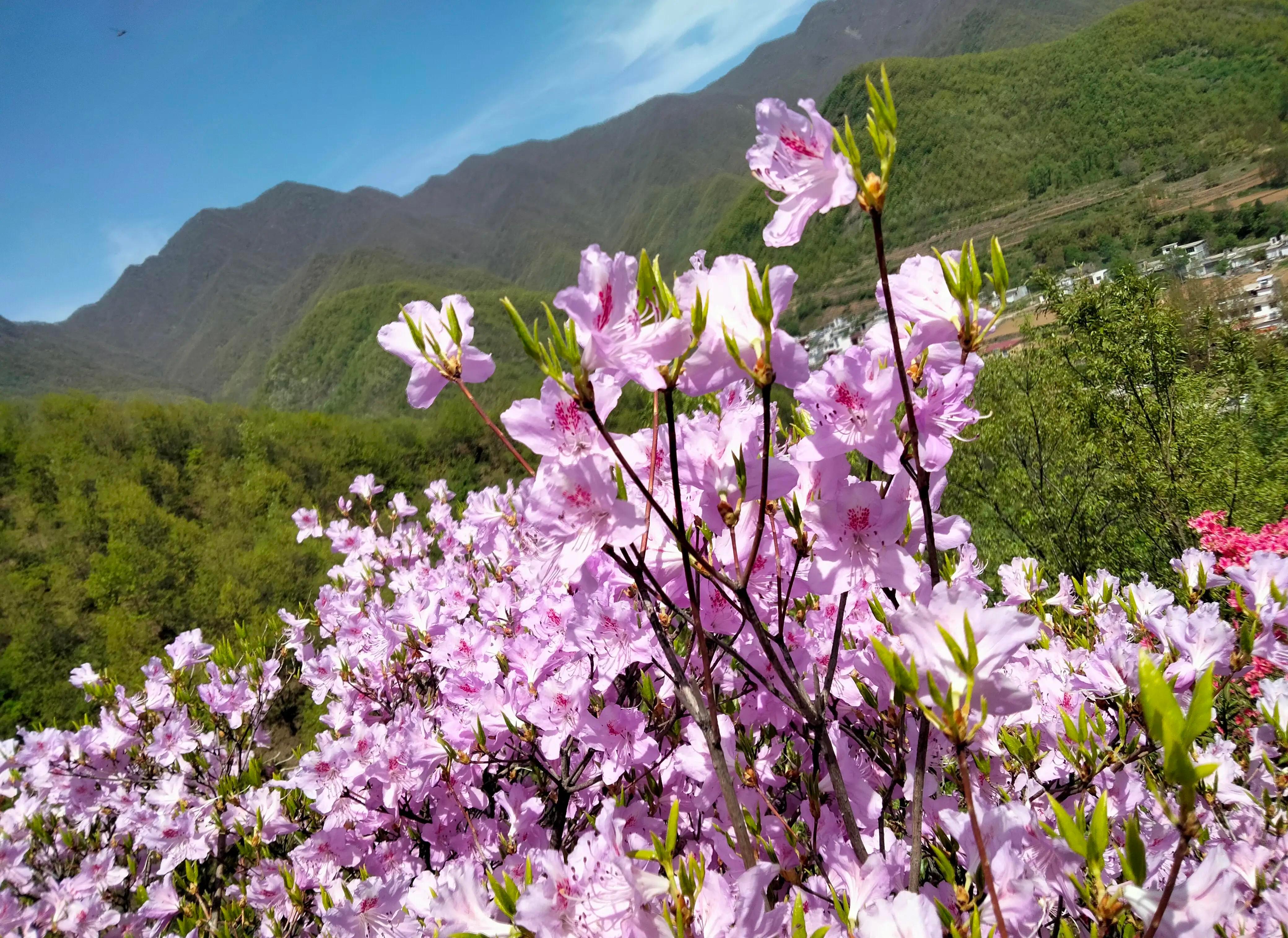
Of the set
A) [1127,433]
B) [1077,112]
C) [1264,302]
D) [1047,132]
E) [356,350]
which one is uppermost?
[356,350]

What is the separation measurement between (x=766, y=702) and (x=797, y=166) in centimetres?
126

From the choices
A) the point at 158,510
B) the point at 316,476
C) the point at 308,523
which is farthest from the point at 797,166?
the point at 316,476

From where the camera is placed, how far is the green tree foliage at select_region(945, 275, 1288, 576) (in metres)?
7.54

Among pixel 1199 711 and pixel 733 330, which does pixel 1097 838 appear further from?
pixel 733 330

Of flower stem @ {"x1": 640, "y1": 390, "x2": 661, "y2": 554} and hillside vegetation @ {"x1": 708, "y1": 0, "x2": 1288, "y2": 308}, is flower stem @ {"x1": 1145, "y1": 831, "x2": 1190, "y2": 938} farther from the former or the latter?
hillside vegetation @ {"x1": 708, "y1": 0, "x2": 1288, "y2": 308}

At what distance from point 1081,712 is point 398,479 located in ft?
64.8

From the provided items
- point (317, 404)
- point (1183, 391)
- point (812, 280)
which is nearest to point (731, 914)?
point (1183, 391)

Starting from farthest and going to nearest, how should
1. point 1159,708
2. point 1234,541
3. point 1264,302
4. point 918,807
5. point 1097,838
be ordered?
1. point 1264,302
2. point 1234,541
3. point 918,807
4. point 1097,838
5. point 1159,708

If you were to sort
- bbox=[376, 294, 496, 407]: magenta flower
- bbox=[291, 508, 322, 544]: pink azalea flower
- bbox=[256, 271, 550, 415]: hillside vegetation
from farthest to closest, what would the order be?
bbox=[256, 271, 550, 415]: hillside vegetation
bbox=[291, 508, 322, 544]: pink azalea flower
bbox=[376, 294, 496, 407]: magenta flower

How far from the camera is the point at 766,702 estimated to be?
166cm

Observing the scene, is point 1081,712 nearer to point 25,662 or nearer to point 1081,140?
point 25,662

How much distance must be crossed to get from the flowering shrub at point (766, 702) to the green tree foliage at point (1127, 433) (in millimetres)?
5786

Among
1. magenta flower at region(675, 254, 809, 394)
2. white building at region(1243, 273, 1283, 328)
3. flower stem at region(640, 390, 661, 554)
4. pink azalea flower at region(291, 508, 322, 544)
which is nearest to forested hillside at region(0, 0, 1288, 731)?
flower stem at region(640, 390, 661, 554)

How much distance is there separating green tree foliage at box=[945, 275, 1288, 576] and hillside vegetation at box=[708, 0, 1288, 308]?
56864mm
